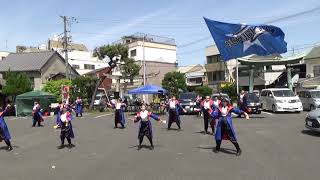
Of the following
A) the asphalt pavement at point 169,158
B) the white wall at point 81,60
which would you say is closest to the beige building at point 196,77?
the white wall at point 81,60

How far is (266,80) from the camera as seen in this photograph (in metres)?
62.5

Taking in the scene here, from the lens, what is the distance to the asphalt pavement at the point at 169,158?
1042 centimetres

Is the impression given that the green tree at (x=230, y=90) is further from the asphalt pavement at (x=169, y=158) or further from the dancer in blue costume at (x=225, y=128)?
the dancer in blue costume at (x=225, y=128)

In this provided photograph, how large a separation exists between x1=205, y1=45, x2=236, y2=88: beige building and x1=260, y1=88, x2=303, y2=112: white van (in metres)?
32.0

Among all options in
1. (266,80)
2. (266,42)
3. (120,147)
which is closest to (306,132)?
(120,147)

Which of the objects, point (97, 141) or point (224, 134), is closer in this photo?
point (224, 134)

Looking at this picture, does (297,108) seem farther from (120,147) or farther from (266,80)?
(266,80)

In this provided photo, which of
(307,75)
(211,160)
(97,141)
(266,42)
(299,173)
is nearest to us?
(299,173)

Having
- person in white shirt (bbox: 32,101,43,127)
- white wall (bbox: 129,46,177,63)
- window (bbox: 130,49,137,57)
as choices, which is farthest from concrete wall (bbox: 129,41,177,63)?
person in white shirt (bbox: 32,101,43,127)

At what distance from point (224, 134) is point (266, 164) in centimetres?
211

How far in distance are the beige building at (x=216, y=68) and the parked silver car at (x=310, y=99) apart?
3059 cm

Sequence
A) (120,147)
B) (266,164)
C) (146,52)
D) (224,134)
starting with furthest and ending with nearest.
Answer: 1. (146,52)
2. (120,147)
3. (224,134)
4. (266,164)

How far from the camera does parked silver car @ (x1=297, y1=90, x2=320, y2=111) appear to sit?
33969mm

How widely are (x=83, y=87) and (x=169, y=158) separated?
36598mm
